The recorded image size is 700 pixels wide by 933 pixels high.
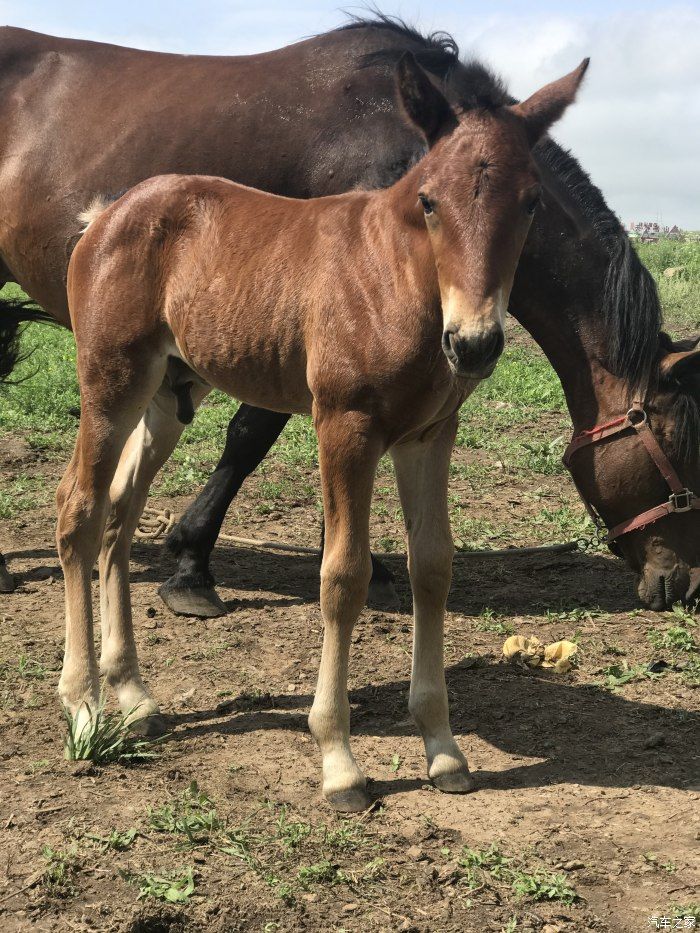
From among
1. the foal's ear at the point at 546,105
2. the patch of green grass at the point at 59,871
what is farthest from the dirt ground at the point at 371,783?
the foal's ear at the point at 546,105

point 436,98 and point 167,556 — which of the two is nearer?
point 436,98

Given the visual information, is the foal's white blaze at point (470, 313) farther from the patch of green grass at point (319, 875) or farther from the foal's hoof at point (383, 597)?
the foal's hoof at point (383, 597)

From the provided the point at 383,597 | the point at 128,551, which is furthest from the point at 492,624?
the point at 128,551

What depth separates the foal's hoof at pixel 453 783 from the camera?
11.9 ft

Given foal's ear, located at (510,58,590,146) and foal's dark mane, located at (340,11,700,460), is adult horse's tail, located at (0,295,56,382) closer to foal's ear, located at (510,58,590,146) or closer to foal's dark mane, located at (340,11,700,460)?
foal's dark mane, located at (340,11,700,460)

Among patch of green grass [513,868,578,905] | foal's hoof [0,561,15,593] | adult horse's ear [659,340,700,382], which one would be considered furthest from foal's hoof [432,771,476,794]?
foal's hoof [0,561,15,593]

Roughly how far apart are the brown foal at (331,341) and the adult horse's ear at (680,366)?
1.77 metres

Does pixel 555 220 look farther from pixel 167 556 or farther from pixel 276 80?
pixel 167 556

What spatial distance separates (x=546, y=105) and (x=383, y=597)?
2.89 metres

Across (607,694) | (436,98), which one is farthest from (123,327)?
(607,694)

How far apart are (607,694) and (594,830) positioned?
1153 millimetres

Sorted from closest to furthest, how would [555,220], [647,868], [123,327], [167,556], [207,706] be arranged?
[647,868] < [123,327] < [207,706] < [555,220] < [167,556]

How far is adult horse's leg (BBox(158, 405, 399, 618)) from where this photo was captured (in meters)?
5.46

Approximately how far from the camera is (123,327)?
155 inches
